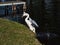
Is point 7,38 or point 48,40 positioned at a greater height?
point 7,38

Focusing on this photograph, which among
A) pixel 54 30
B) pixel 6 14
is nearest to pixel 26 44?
pixel 54 30

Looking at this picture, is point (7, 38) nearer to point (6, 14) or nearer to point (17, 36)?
point (17, 36)

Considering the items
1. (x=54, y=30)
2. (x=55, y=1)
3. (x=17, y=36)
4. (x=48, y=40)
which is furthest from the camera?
(x=55, y=1)

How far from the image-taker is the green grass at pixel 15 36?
1010 cm

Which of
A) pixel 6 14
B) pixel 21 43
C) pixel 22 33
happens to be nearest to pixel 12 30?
pixel 22 33

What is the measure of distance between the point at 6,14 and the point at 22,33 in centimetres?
1082

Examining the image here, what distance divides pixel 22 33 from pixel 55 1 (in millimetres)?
18219

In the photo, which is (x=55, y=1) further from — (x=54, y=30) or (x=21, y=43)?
(x=21, y=43)

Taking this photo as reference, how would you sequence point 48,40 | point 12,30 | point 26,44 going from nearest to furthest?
1. point 26,44
2. point 12,30
3. point 48,40

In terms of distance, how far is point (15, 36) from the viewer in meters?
Answer: 10.7

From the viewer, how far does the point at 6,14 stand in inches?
853

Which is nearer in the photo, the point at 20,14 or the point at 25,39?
the point at 25,39

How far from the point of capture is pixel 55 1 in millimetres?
28594

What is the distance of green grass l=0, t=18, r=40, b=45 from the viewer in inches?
398
